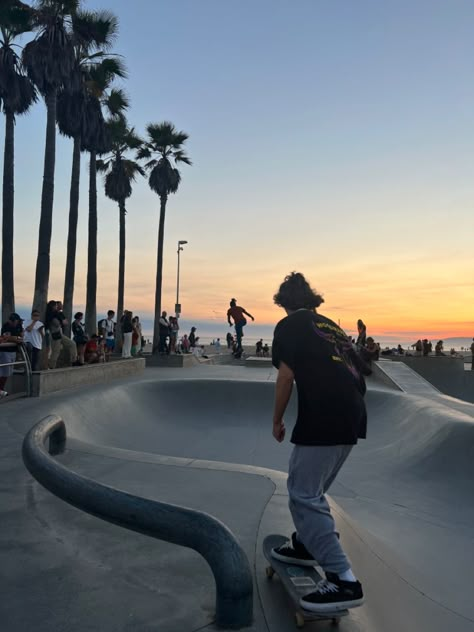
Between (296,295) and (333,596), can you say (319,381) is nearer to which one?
(296,295)

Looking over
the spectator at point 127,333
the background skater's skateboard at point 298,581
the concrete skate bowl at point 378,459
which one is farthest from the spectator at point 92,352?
the background skater's skateboard at point 298,581

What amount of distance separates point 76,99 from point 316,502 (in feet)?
80.5

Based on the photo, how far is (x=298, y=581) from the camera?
7.69ft

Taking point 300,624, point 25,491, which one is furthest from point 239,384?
point 300,624

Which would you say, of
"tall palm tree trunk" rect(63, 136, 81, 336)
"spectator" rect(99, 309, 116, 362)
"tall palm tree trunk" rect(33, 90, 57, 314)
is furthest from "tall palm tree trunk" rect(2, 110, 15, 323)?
"spectator" rect(99, 309, 116, 362)

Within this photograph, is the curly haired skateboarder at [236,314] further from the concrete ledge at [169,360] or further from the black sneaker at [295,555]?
the black sneaker at [295,555]

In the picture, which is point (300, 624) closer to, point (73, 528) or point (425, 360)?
point (73, 528)

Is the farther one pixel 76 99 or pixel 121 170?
pixel 121 170

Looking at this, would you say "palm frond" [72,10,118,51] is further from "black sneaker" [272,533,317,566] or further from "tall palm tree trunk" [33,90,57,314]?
"black sneaker" [272,533,317,566]

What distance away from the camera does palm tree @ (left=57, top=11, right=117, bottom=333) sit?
1945 cm

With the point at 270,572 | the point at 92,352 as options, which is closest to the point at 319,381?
the point at 270,572

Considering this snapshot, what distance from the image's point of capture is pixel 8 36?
65.4 feet

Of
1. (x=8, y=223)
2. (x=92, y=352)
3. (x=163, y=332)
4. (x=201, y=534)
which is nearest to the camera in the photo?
(x=201, y=534)

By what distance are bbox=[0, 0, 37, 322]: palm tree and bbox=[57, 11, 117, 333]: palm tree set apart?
166cm
